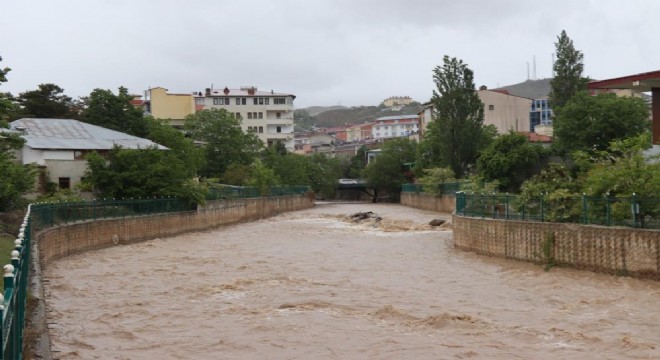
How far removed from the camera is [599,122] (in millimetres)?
47875

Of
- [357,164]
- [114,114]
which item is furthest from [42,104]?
[357,164]

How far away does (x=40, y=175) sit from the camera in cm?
4031

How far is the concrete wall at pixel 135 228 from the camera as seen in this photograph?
89.0 ft

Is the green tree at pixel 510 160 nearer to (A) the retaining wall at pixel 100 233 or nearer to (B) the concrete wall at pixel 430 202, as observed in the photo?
(B) the concrete wall at pixel 430 202

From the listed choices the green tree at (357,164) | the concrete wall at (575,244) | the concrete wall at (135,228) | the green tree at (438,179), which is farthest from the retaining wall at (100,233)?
the green tree at (357,164)

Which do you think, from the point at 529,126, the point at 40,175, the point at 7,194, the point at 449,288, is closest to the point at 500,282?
Answer: the point at 449,288

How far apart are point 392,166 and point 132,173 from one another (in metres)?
61.1

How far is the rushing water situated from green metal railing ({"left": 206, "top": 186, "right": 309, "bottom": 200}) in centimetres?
2174

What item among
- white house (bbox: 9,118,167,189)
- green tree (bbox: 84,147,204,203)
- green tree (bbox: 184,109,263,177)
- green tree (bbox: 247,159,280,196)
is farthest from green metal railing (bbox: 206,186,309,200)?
white house (bbox: 9,118,167,189)

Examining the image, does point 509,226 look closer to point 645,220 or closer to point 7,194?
point 645,220

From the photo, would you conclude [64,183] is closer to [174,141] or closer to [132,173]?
[132,173]

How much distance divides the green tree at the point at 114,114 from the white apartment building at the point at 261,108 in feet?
188

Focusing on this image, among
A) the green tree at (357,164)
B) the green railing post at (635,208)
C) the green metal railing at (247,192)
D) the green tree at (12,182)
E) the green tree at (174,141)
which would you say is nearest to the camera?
the green railing post at (635,208)

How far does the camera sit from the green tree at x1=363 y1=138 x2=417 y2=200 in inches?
3816
